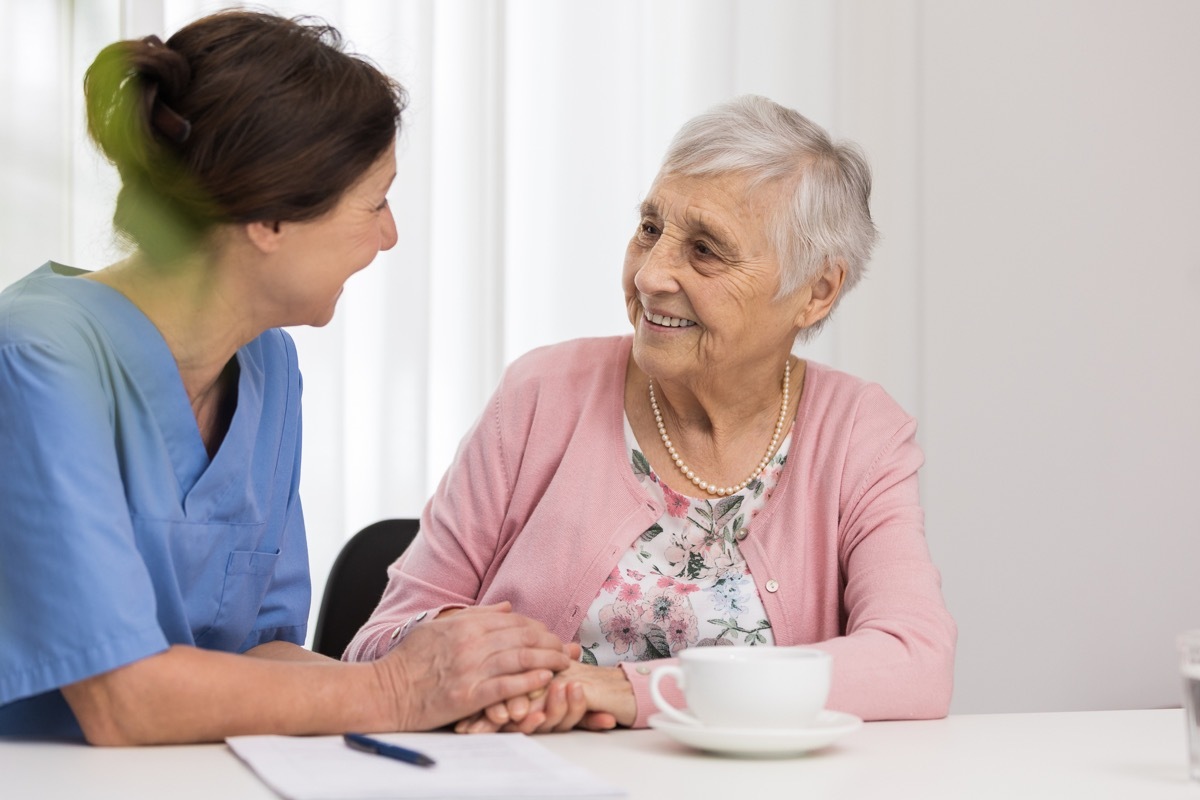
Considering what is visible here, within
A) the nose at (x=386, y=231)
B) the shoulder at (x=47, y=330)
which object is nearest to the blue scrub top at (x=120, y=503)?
the shoulder at (x=47, y=330)

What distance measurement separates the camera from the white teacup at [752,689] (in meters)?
1.04

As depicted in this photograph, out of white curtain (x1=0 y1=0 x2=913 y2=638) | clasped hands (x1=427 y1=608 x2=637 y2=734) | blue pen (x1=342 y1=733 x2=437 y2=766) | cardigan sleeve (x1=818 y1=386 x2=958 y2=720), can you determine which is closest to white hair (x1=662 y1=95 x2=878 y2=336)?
cardigan sleeve (x1=818 y1=386 x2=958 y2=720)

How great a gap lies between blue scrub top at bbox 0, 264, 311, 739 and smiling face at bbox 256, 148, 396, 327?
126 millimetres

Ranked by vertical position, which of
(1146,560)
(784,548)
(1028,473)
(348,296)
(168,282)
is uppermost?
(168,282)

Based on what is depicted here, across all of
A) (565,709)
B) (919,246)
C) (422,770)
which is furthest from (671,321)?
(919,246)

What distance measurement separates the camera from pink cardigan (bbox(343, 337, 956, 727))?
159 cm

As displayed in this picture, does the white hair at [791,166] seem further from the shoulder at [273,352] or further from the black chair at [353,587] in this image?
the black chair at [353,587]

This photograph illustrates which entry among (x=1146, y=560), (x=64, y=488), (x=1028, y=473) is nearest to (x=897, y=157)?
(x=1028, y=473)

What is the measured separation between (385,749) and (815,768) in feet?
1.13

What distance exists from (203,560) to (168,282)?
29 centimetres

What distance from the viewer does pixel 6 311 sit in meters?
1.18

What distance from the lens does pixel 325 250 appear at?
1327 mm

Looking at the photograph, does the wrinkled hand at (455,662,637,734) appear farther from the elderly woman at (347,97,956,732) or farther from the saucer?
the elderly woman at (347,97,956,732)

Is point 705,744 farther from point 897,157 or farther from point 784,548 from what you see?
point 897,157
